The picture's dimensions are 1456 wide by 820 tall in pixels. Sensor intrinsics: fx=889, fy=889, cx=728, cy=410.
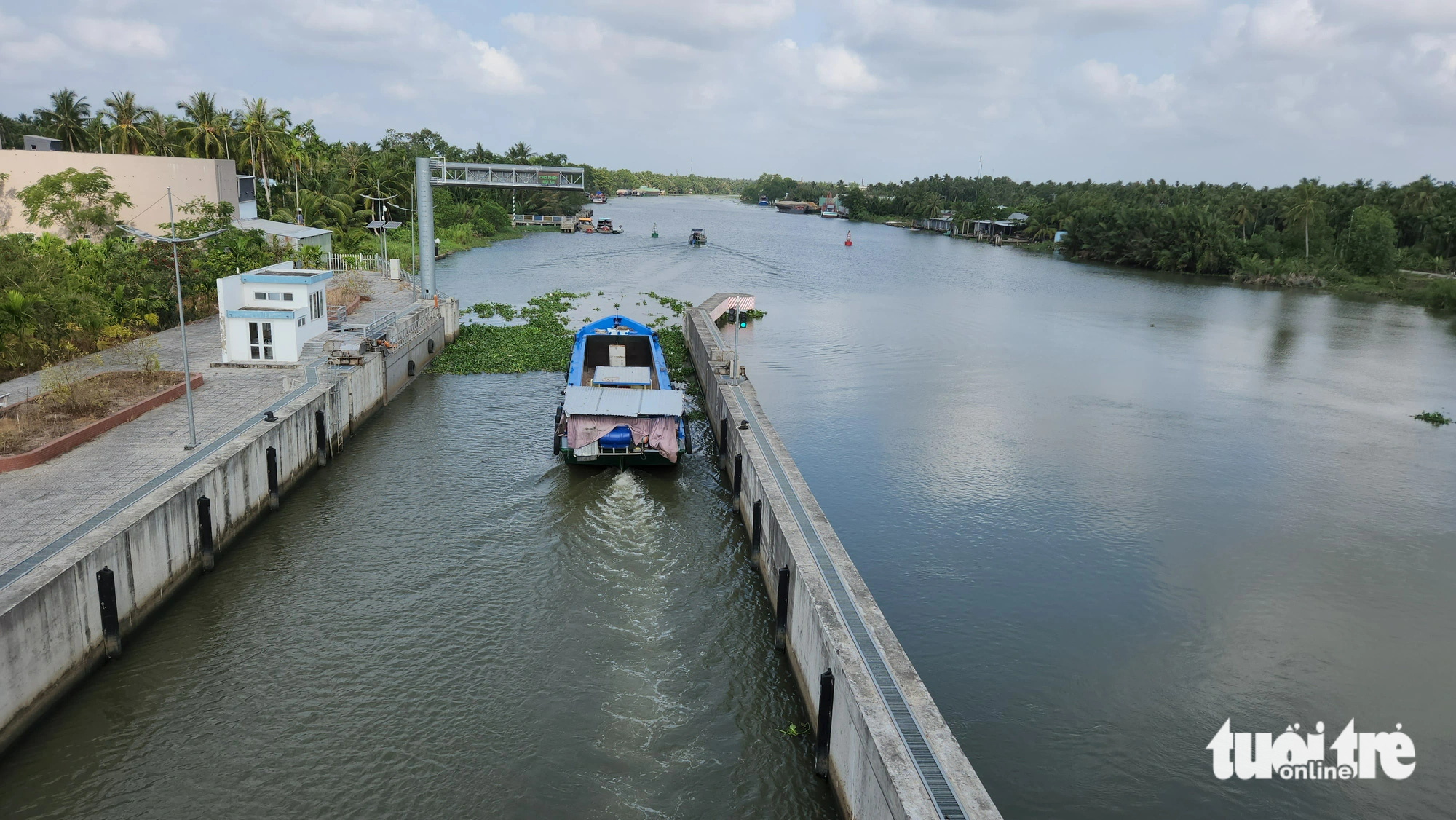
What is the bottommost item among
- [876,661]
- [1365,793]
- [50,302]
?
[1365,793]

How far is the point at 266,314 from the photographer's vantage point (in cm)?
2930

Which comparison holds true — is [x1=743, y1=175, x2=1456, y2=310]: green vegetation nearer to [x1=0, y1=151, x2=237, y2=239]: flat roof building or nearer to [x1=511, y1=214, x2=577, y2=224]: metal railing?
[x1=511, y1=214, x2=577, y2=224]: metal railing

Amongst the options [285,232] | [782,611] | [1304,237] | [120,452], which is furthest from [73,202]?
[1304,237]

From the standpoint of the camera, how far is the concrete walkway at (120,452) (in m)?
16.4

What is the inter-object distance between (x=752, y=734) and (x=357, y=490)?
1481 cm

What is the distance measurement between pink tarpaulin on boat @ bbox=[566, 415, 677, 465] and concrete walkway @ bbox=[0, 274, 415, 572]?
846cm

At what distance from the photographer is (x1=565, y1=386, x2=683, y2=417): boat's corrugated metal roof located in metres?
24.5

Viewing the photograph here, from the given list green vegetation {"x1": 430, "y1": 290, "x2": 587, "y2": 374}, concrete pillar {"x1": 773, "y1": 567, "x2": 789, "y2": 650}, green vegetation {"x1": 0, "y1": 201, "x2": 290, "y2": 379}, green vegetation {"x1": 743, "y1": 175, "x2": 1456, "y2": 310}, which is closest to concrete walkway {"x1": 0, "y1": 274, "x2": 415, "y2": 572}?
green vegetation {"x1": 0, "y1": 201, "x2": 290, "y2": 379}

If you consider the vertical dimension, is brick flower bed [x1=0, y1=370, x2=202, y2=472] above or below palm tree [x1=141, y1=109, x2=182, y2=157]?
below

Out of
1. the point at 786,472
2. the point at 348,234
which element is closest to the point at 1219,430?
the point at 786,472

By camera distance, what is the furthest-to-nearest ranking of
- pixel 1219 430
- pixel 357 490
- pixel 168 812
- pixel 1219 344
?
pixel 1219 344, pixel 1219 430, pixel 357 490, pixel 168 812

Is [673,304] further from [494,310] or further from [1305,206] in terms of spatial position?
[1305,206]

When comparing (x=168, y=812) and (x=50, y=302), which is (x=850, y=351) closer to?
(x=50, y=302)

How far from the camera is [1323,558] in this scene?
22.2 metres
